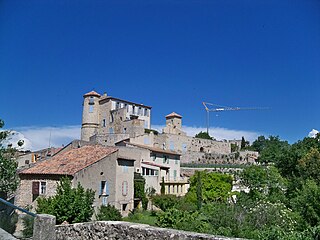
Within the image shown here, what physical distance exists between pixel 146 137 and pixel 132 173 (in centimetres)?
1767

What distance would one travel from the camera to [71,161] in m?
24.8

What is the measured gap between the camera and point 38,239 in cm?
396

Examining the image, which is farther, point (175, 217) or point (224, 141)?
point (224, 141)

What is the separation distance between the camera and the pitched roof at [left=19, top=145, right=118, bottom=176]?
2327 centimetres

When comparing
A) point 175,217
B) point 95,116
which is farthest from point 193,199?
point 95,116

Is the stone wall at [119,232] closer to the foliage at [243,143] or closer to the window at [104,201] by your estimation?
the window at [104,201]

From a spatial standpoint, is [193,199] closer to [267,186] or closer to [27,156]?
[267,186]

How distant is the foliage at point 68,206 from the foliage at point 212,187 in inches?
753

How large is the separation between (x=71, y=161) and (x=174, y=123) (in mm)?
38603

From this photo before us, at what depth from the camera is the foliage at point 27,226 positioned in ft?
13.1

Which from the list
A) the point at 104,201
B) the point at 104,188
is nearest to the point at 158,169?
the point at 104,188

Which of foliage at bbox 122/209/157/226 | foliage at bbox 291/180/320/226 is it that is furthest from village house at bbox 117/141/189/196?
foliage at bbox 291/180/320/226

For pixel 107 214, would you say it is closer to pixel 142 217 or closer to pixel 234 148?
pixel 142 217

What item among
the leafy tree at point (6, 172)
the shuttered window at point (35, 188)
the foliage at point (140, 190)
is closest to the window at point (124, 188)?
the foliage at point (140, 190)
